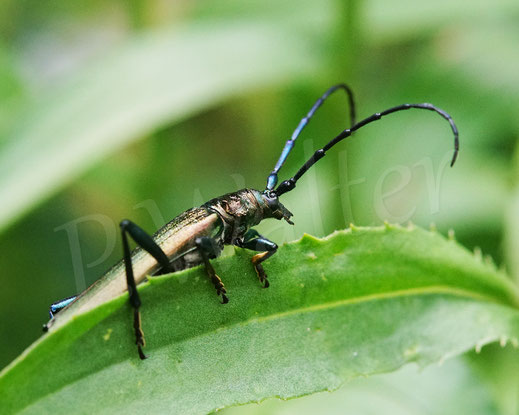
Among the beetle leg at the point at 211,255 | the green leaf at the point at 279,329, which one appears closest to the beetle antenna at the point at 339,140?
the beetle leg at the point at 211,255

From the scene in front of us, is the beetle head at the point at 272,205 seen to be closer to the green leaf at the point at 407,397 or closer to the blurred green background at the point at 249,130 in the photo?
the blurred green background at the point at 249,130

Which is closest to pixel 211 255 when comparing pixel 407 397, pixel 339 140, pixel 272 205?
pixel 272 205

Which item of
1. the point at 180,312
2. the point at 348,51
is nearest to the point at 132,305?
the point at 180,312

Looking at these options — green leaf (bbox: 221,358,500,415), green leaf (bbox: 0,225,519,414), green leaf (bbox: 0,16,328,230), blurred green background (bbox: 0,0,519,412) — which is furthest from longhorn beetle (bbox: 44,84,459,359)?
green leaf (bbox: 0,16,328,230)

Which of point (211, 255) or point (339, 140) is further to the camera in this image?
point (339, 140)

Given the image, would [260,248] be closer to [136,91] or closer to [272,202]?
[272,202]

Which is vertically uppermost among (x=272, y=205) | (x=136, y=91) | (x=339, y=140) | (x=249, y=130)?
(x=136, y=91)
